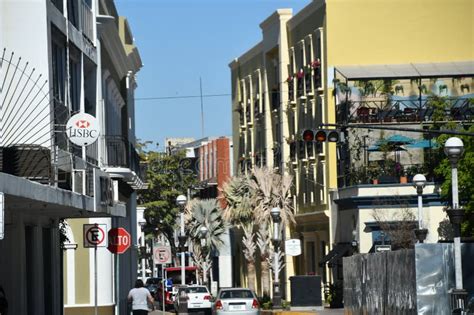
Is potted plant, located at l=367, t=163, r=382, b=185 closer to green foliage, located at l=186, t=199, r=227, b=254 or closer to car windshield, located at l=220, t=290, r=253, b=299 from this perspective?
car windshield, located at l=220, t=290, r=253, b=299

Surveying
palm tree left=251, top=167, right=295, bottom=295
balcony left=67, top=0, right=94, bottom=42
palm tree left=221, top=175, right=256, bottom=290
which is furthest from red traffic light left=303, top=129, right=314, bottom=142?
palm tree left=221, top=175, right=256, bottom=290

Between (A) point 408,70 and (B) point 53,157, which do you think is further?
(A) point 408,70

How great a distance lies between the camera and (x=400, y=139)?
223ft

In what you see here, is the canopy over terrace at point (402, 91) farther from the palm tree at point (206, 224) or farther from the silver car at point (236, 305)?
the palm tree at point (206, 224)

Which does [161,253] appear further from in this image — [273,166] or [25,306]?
[273,166]

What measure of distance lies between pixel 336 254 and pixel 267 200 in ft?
40.0

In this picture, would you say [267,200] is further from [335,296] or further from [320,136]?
[320,136]

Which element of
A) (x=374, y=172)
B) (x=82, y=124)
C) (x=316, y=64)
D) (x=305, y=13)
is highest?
(x=305, y=13)

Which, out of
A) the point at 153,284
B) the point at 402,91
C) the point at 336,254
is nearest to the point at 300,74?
the point at 402,91

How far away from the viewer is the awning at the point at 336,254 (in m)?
68.4

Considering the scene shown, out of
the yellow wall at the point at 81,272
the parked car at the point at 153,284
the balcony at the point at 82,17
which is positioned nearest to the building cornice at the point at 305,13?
the parked car at the point at 153,284

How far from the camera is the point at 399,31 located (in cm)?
7312

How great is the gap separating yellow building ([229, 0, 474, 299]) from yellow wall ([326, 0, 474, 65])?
0.17ft

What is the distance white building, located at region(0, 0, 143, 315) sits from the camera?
27.0m
